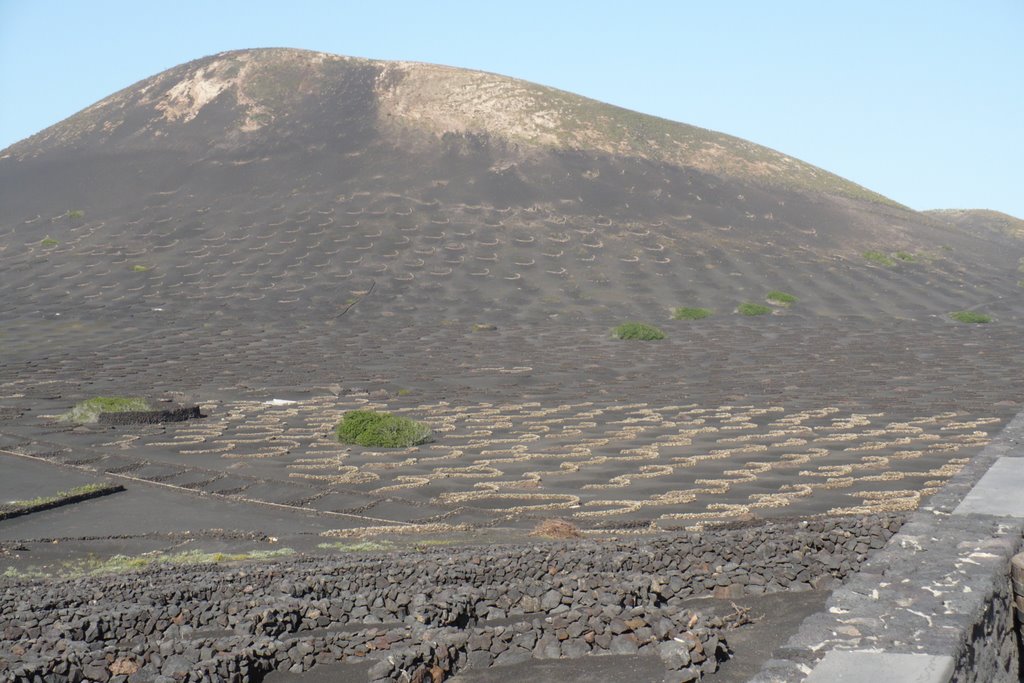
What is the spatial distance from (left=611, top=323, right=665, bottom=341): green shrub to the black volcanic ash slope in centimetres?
546

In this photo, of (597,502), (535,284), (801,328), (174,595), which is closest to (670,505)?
(597,502)

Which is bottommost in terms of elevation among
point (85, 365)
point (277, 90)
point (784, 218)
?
point (85, 365)

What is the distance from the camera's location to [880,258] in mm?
56438

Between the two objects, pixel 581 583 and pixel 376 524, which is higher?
pixel 581 583

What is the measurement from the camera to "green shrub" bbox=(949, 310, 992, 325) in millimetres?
41469

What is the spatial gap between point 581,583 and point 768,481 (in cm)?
767

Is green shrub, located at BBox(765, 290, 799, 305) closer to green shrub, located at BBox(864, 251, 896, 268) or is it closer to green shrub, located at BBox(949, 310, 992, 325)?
green shrub, located at BBox(949, 310, 992, 325)

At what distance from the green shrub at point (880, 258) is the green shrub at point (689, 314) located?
1770 cm

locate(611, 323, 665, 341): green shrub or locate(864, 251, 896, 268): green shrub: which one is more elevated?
locate(864, 251, 896, 268): green shrub

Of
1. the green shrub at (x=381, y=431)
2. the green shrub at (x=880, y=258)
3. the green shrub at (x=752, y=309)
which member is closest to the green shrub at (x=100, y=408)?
the green shrub at (x=381, y=431)

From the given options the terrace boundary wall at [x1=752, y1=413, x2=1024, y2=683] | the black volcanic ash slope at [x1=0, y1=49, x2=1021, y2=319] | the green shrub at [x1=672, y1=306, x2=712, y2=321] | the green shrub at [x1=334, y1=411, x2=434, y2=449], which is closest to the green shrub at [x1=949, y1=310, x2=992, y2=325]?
the black volcanic ash slope at [x1=0, y1=49, x2=1021, y2=319]

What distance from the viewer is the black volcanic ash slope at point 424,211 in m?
46.2

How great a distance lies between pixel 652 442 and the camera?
20312 millimetres

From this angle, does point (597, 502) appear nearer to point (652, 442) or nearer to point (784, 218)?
point (652, 442)
